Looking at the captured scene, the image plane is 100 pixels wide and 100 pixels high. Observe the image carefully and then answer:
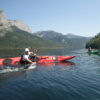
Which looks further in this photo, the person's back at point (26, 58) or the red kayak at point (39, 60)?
the red kayak at point (39, 60)

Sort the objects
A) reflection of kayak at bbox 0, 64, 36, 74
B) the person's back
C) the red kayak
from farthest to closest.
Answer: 1. the red kayak
2. the person's back
3. reflection of kayak at bbox 0, 64, 36, 74

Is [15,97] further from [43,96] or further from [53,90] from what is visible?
[53,90]

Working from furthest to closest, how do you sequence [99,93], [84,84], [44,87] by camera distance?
[84,84] < [44,87] < [99,93]

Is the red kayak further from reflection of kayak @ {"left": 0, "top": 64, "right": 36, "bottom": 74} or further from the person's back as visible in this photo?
reflection of kayak @ {"left": 0, "top": 64, "right": 36, "bottom": 74}

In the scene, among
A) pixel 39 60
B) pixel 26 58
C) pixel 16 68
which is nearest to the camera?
pixel 16 68

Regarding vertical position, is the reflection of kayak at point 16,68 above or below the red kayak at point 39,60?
below

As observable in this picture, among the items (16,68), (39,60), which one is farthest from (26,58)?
(39,60)

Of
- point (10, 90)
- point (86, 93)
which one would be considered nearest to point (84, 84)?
point (86, 93)

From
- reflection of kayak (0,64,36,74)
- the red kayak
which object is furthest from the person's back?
the red kayak

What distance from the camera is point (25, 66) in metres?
24.4

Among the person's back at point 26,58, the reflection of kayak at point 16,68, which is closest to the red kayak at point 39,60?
the person's back at point 26,58

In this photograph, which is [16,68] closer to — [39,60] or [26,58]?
[26,58]

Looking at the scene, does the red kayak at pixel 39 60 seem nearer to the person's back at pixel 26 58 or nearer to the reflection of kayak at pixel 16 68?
the person's back at pixel 26 58

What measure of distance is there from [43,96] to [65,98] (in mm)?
2033
